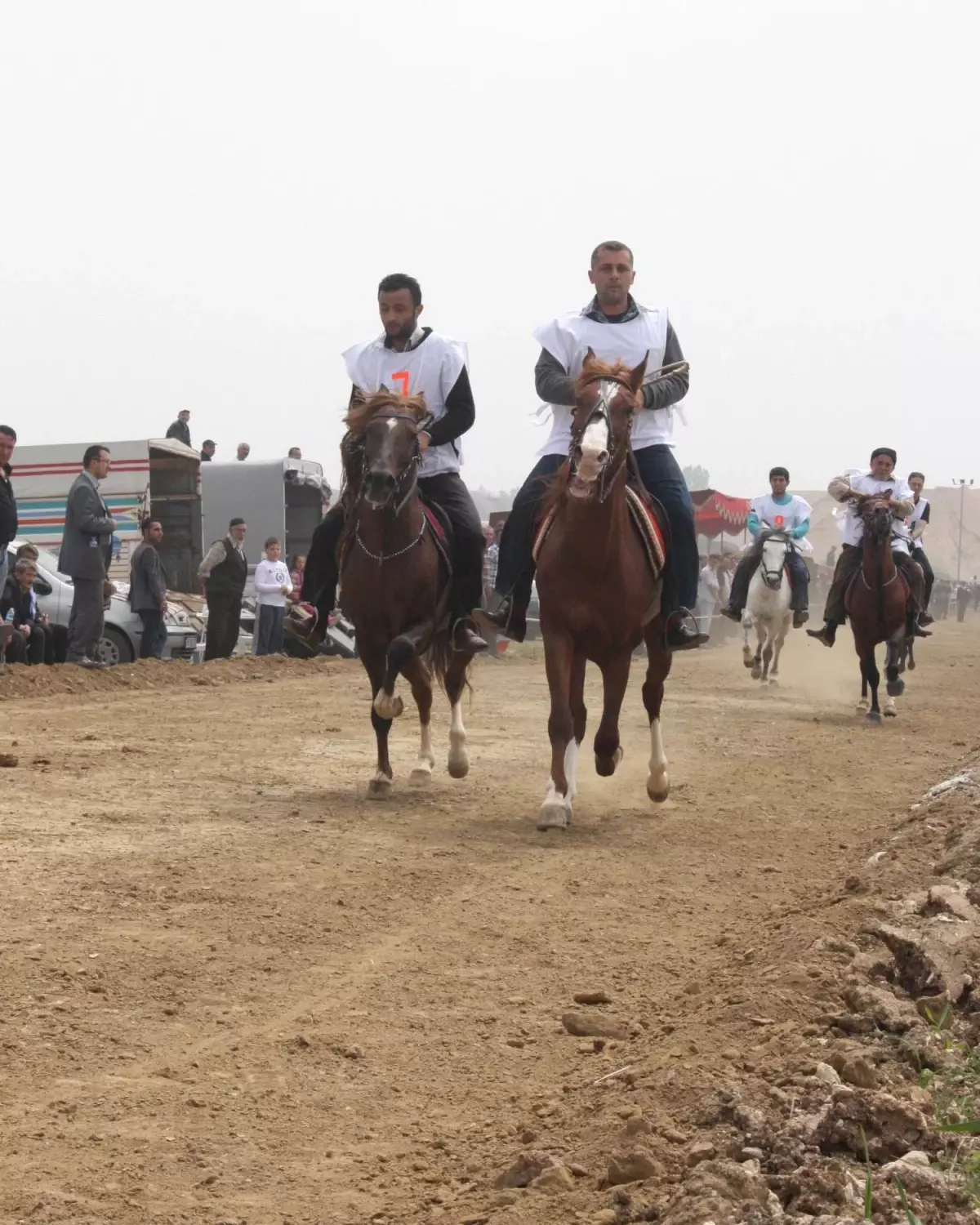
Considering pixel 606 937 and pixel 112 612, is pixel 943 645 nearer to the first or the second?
Result: pixel 112 612

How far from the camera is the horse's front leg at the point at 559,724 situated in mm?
9250

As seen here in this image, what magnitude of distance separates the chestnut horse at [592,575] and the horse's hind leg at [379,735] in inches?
46.6

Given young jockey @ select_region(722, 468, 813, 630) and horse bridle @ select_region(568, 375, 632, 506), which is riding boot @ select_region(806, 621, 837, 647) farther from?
horse bridle @ select_region(568, 375, 632, 506)

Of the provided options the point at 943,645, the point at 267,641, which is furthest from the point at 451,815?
the point at 943,645

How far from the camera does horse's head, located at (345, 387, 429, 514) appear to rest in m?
9.81

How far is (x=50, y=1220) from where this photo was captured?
11.8ft

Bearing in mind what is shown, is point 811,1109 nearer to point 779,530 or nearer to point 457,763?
point 457,763

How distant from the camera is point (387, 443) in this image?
32.4 ft

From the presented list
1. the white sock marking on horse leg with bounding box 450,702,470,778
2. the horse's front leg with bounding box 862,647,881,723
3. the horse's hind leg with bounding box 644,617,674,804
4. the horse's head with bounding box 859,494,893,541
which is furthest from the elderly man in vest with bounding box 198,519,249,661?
the horse's hind leg with bounding box 644,617,674,804

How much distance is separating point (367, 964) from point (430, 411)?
5.38 meters

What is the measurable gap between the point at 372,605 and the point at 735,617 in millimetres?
12707

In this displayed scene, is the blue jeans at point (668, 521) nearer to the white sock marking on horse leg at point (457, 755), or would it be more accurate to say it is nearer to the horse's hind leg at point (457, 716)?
the horse's hind leg at point (457, 716)

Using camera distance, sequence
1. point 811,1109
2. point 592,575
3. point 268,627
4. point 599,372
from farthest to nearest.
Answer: point 268,627, point 592,575, point 599,372, point 811,1109

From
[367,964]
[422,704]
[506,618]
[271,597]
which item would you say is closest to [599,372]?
[506,618]
